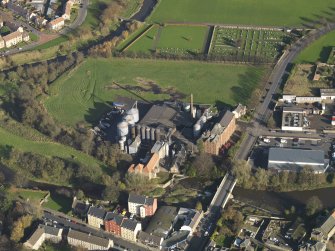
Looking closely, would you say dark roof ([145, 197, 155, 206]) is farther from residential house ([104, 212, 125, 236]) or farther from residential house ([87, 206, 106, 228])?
residential house ([87, 206, 106, 228])

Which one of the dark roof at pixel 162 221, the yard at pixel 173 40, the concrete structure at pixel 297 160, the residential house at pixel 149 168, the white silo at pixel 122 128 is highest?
the yard at pixel 173 40

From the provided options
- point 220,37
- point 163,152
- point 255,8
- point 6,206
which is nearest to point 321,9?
point 255,8

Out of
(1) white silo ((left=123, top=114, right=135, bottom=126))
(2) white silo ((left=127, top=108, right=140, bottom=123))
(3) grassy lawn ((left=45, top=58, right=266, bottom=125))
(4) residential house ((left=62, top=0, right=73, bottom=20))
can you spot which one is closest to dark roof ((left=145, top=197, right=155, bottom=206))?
(1) white silo ((left=123, top=114, right=135, bottom=126))

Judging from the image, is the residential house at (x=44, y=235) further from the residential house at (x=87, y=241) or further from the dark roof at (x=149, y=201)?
the dark roof at (x=149, y=201)

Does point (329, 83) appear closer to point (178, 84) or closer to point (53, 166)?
point (178, 84)

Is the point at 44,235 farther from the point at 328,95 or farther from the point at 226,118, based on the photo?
the point at 328,95

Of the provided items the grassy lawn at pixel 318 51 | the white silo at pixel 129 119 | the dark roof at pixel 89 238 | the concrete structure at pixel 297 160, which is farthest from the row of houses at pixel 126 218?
the grassy lawn at pixel 318 51
